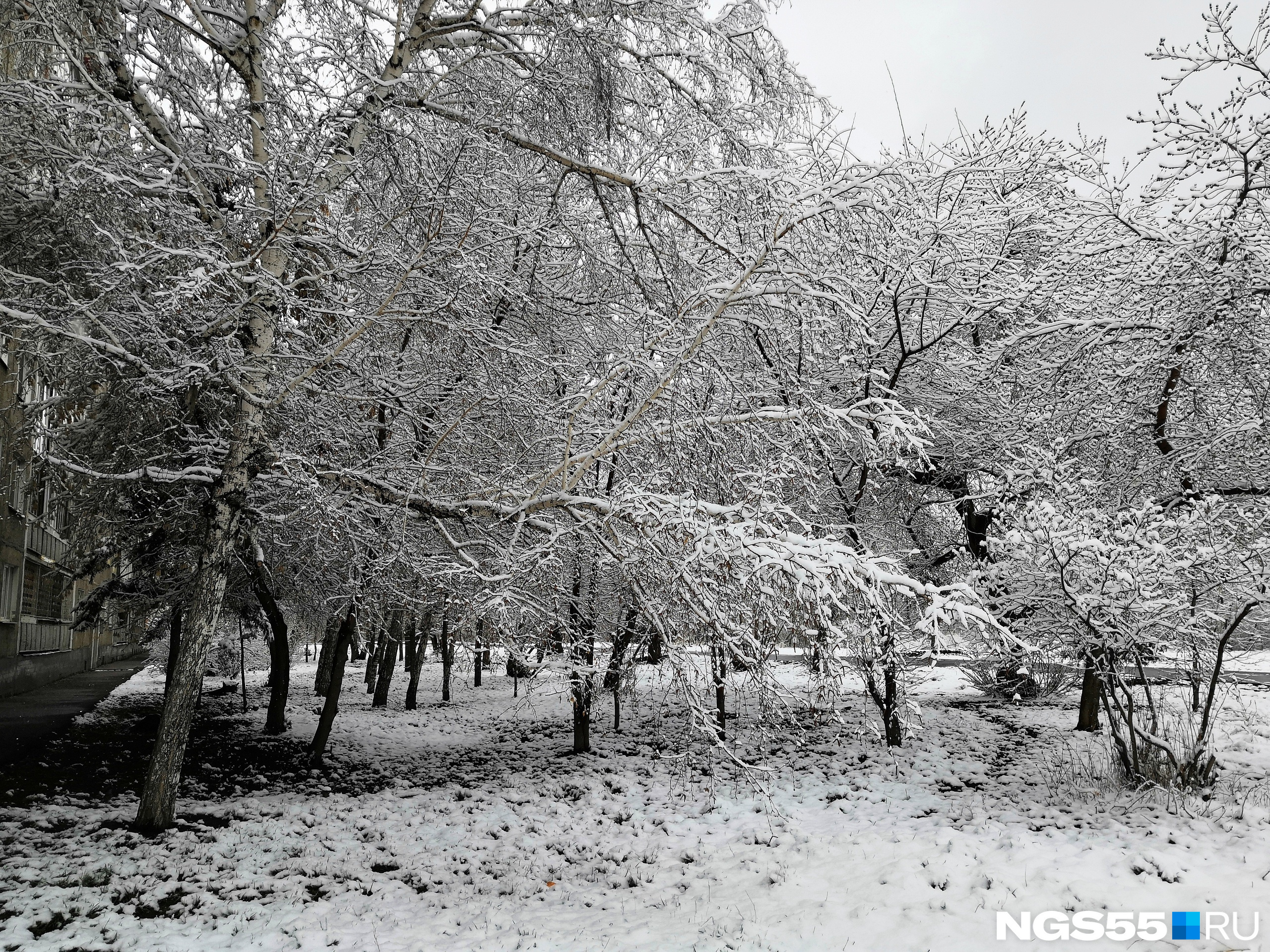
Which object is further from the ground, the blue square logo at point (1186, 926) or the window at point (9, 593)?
the window at point (9, 593)

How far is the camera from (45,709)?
16.6 metres

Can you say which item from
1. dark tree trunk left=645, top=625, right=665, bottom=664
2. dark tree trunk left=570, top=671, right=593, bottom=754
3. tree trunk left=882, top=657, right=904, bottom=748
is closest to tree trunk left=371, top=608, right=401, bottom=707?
dark tree trunk left=570, top=671, right=593, bottom=754

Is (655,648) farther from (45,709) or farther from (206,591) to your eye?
(45,709)

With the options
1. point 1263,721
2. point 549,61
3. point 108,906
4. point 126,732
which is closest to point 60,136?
point 549,61

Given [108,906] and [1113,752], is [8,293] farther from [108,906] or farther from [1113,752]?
[1113,752]

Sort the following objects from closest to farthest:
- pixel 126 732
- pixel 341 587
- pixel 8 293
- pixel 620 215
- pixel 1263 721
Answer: pixel 8 293, pixel 620 215, pixel 341 587, pixel 1263 721, pixel 126 732

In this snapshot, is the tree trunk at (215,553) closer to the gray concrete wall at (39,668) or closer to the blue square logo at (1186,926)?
the blue square logo at (1186,926)

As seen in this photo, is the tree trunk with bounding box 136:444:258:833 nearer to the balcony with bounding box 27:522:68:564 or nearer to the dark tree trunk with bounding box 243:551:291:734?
the dark tree trunk with bounding box 243:551:291:734

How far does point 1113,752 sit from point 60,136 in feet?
35.1

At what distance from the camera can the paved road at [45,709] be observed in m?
11.7

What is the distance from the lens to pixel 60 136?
5.70m

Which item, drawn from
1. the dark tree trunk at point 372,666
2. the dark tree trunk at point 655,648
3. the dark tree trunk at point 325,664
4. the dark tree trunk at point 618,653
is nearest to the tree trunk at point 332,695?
the dark tree trunk at point 325,664

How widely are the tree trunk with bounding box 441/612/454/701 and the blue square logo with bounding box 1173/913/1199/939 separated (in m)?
5.85

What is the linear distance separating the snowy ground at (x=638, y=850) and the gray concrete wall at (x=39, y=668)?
8.56 m
